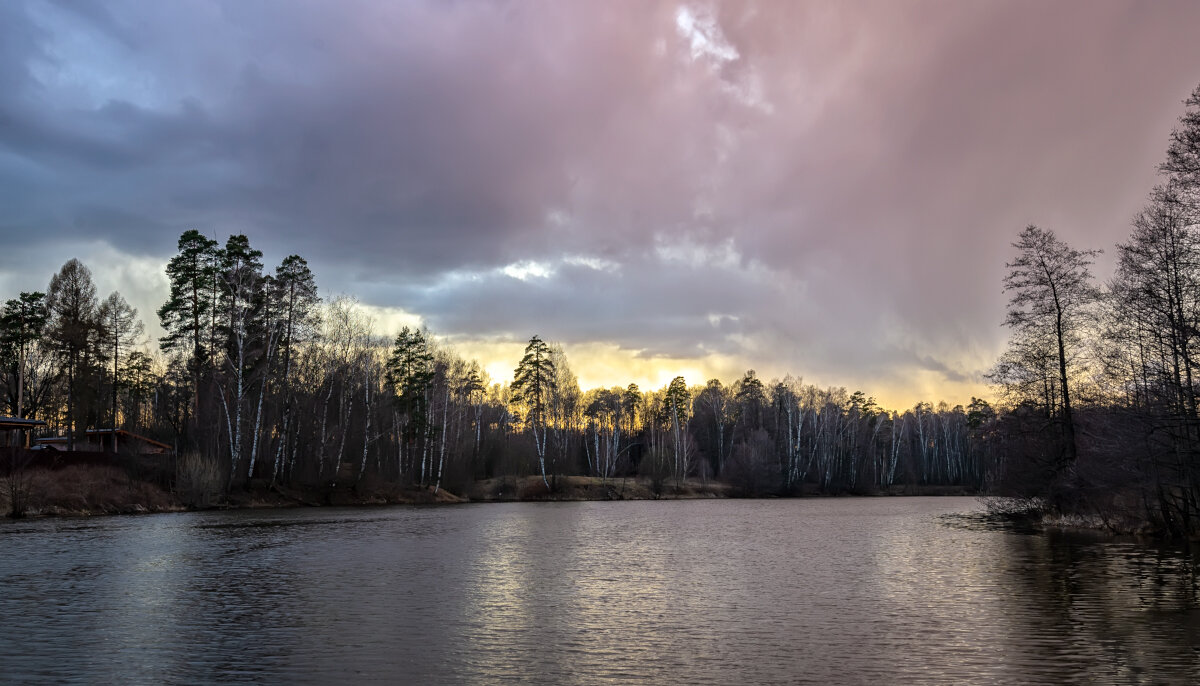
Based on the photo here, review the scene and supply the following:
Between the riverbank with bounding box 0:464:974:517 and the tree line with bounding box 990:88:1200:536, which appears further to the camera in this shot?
the riverbank with bounding box 0:464:974:517

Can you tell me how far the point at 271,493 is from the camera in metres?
67.2

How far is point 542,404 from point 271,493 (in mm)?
38734

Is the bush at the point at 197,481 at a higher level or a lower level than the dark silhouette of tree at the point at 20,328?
lower

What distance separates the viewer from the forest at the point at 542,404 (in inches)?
1287

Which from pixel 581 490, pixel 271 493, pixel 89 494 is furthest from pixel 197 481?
pixel 581 490

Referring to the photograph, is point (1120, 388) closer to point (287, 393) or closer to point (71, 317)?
point (287, 393)

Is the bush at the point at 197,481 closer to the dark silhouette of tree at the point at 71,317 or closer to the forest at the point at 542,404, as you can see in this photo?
the forest at the point at 542,404

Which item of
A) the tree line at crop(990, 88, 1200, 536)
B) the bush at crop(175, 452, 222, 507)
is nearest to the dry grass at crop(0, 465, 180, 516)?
the bush at crop(175, 452, 222, 507)

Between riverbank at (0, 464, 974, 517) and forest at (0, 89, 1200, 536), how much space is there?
1263 mm

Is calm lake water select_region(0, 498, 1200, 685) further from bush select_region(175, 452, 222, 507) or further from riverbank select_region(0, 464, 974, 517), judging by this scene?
bush select_region(175, 452, 222, 507)

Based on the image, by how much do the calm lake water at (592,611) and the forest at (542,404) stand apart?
6.01 metres

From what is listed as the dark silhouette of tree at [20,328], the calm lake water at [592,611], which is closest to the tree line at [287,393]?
the dark silhouette of tree at [20,328]

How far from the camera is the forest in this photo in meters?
32.7

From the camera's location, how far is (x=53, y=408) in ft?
273
